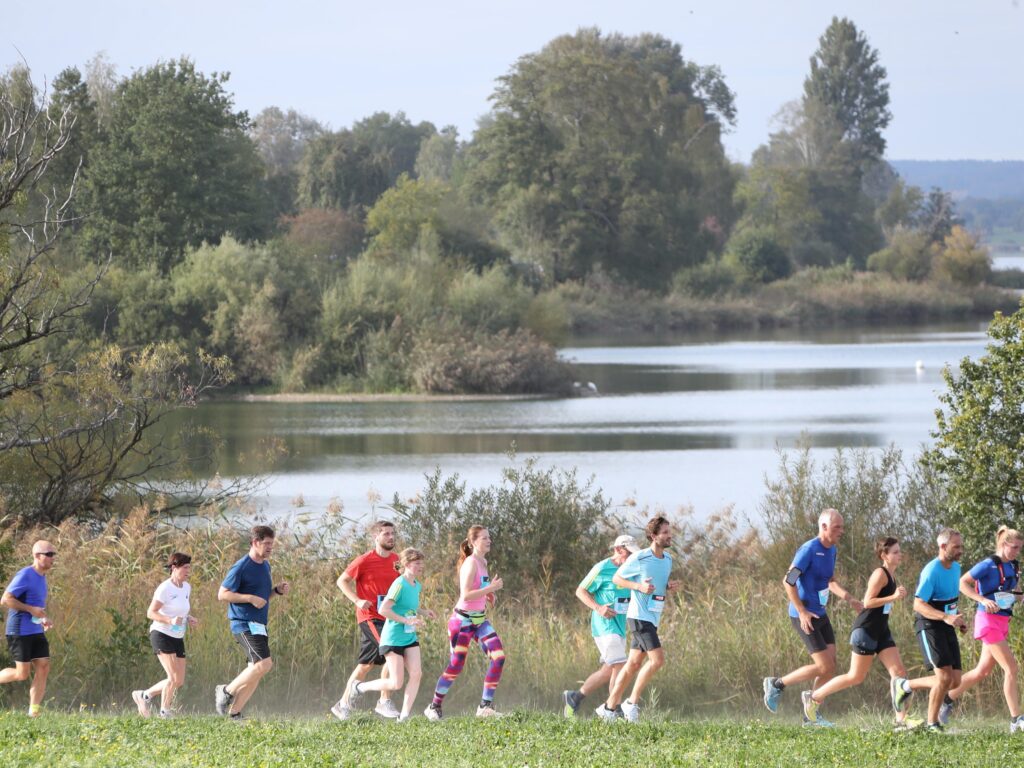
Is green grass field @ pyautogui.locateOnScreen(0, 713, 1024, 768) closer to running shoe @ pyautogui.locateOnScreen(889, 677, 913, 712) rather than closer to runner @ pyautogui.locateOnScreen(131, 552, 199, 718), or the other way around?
running shoe @ pyautogui.locateOnScreen(889, 677, 913, 712)

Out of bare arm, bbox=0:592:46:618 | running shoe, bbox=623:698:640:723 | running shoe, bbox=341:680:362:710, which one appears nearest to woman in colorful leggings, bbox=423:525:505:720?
running shoe, bbox=341:680:362:710

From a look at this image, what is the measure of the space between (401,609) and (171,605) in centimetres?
169

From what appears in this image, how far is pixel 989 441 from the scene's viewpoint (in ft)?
45.6

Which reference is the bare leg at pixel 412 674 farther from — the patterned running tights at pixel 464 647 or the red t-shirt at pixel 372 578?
the red t-shirt at pixel 372 578

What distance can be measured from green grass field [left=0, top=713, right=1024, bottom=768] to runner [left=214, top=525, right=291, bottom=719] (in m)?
0.39

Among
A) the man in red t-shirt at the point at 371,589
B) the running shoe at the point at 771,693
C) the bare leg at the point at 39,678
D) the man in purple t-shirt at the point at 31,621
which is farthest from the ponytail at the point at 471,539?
the bare leg at the point at 39,678

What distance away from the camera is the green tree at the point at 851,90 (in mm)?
135375

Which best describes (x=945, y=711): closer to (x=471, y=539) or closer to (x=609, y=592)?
(x=609, y=592)

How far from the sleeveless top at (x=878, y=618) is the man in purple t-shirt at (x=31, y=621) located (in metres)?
5.85

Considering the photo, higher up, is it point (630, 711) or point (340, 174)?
point (340, 174)

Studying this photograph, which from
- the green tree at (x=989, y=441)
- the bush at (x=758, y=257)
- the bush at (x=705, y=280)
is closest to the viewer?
the green tree at (x=989, y=441)

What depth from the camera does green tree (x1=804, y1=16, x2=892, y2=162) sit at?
135375mm

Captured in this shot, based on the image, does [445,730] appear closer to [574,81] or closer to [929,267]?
[574,81]

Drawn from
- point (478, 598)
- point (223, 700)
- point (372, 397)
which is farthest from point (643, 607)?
point (372, 397)
